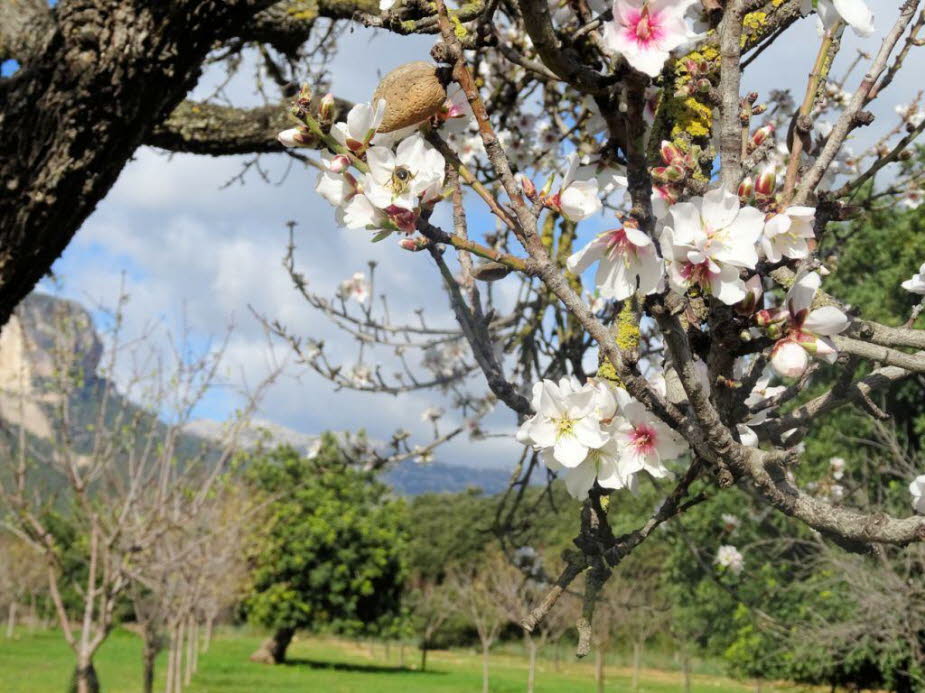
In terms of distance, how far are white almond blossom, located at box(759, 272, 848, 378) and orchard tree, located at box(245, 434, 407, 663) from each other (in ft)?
98.0

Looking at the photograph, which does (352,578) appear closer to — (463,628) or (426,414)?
(463,628)

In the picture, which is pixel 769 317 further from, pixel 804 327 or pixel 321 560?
pixel 321 560

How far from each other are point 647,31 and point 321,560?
3241 cm

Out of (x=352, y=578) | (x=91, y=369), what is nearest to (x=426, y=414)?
(x=91, y=369)

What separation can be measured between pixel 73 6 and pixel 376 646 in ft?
168

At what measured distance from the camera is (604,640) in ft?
83.5

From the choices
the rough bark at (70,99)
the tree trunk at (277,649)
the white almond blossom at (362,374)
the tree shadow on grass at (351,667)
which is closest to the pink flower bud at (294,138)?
the rough bark at (70,99)

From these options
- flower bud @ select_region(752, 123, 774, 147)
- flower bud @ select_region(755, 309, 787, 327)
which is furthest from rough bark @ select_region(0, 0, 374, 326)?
flower bud @ select_region(755, 309, 787, 327)

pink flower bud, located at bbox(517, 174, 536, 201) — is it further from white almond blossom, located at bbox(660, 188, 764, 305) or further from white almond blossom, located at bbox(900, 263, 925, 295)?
white almond blossom, located at bbox(900, 263, 925, 295)

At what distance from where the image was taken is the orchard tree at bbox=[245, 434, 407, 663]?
30734 mm

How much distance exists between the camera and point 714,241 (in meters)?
0.95

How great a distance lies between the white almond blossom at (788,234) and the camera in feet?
3.23

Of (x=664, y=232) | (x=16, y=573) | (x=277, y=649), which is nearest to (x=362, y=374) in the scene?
→ (x=664, y=232)

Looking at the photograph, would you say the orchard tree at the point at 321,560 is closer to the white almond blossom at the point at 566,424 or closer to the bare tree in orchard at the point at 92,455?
the bare tree in orchard at the point at 92,455
